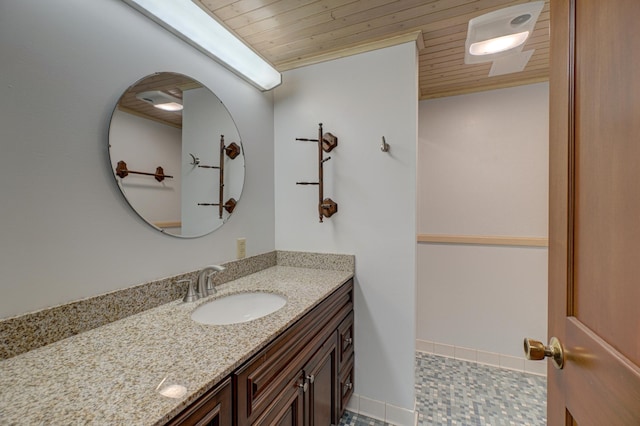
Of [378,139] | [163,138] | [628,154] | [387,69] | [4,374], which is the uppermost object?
[387,69]

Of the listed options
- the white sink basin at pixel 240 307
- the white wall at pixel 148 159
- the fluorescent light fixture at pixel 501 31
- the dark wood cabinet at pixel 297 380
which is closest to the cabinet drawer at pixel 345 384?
the dark wood cabinet at pixel 297 380

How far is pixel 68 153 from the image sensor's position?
2.96 ft

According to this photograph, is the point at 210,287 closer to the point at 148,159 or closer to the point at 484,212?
the point at 148,159

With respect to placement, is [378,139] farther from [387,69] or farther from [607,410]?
[607,410]

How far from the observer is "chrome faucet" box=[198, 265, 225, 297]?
50.0 inches

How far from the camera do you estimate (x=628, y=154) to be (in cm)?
44

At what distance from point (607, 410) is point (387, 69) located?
164 cm

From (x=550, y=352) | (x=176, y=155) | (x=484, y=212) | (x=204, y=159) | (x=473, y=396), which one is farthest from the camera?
(x=484, y=212)

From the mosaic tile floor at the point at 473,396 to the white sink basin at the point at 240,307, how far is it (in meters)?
0.90

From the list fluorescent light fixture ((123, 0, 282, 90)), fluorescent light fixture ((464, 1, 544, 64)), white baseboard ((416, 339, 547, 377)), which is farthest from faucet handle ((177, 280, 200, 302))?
white baseboard ((416, 339, 547, 377))

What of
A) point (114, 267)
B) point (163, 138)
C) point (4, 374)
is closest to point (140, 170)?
point (163, 138)

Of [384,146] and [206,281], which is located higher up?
[384,146]

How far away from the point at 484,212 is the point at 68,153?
2.50 m

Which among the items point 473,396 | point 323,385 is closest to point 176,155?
point 323,385
